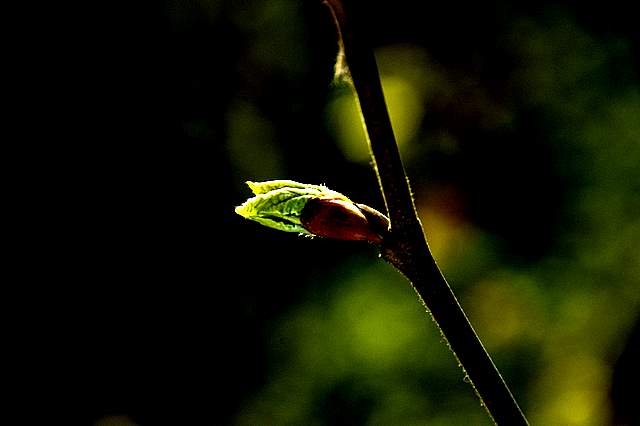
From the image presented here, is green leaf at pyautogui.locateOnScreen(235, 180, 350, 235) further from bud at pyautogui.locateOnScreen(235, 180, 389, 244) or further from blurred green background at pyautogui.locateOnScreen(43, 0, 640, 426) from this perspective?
blurred green background at pyautogui.locateOnScreen(43, 0, 640, 426)

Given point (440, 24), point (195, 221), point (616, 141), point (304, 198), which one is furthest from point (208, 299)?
point (304, 198)

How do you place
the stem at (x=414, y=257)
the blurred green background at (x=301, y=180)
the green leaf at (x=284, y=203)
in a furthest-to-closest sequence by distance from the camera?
the blurred green background at (x=301, y=180)
the green leaf at (x=284, y=203)
the stem at (x=414, y=257)

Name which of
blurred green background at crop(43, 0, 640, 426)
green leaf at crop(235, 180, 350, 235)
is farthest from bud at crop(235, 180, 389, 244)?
blurred green background at crop(43, 0, 640, 426)

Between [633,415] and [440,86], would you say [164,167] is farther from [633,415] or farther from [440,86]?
[633,415]

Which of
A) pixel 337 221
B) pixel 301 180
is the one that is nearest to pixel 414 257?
pixel 337 221

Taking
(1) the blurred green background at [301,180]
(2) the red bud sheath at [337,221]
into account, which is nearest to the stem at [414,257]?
(2) the red bud sheath at [337,221]

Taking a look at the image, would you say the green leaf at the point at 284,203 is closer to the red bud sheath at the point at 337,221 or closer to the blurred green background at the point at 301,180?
the red bud sheath at the point at 337,221
